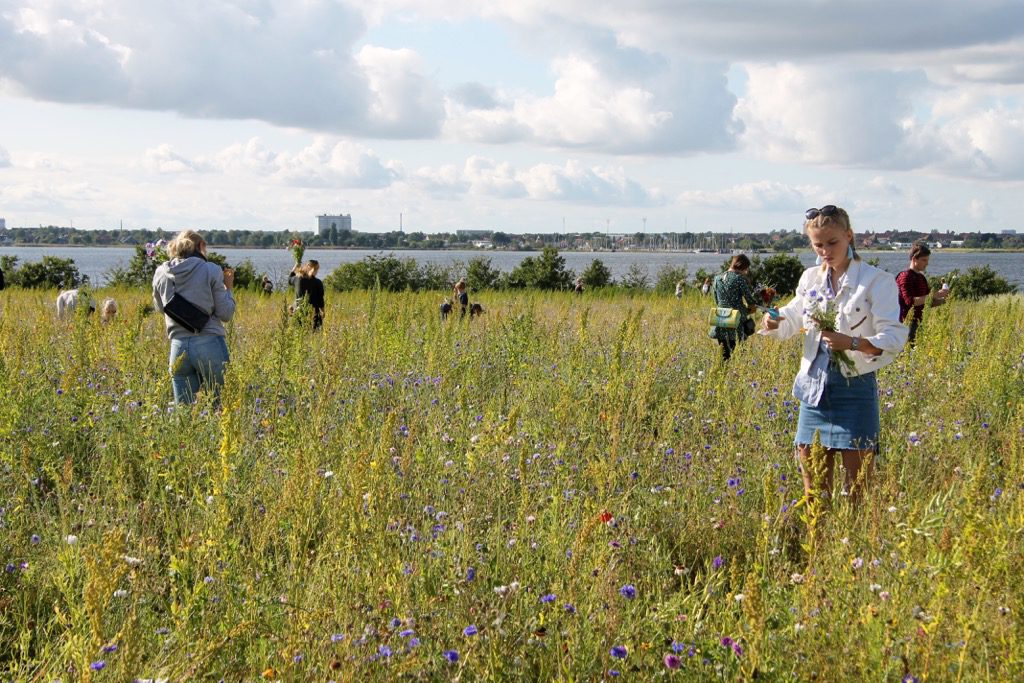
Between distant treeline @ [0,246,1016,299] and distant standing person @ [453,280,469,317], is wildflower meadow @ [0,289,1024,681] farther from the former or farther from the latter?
distant treeline @ [0,246,1016,299]

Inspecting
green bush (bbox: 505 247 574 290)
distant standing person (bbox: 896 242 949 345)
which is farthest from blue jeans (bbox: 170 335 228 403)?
green bush (bbox: 505 247 574 290)

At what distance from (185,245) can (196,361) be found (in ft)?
2.89

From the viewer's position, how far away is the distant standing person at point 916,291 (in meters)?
9.48

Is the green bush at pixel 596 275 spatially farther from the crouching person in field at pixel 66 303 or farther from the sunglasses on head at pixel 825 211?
the sunglasses on head at pixel 825 211

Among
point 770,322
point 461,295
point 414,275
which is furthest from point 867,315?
point 414,275

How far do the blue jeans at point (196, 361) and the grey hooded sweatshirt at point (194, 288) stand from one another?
0.18 feet

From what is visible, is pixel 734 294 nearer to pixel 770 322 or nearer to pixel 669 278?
pixel 770 322

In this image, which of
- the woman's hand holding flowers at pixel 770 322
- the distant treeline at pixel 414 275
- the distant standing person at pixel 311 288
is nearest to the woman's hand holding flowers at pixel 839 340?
the woman's hand holding flowers at pixel 770 322

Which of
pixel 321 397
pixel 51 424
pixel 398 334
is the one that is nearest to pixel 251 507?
pixel 321 397

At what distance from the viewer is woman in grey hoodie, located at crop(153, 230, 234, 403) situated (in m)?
6.39

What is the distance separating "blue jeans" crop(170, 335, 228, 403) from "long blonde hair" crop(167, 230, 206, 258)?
0.64m

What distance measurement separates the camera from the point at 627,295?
838 inches

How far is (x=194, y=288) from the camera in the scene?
20.9 feet

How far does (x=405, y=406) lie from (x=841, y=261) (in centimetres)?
334
